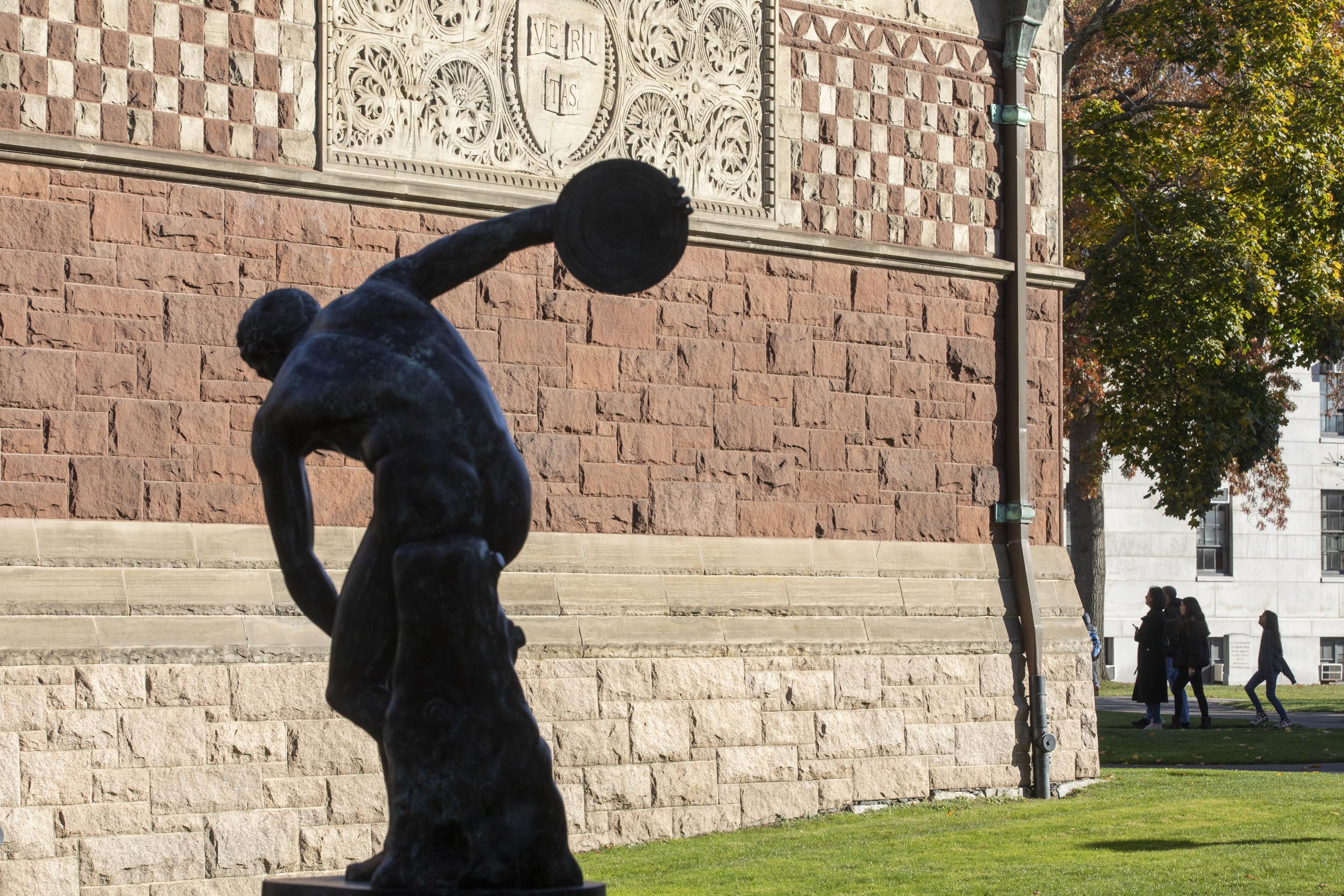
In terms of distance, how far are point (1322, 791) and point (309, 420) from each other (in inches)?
402

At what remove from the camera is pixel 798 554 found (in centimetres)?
1274

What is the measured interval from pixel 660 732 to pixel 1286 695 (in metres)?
21.8

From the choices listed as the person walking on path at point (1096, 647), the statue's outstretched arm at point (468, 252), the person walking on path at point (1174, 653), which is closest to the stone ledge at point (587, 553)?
the statue's outstretched arm at point (468, 252)

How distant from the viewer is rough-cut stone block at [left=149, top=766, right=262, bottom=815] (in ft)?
Answer: 33.4

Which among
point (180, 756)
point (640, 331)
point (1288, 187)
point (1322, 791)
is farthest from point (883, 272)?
point (1288, 187)

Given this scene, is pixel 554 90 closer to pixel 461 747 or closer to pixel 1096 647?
pixel 461 747

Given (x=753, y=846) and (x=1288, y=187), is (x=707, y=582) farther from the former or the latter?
(x=1288, y=187)

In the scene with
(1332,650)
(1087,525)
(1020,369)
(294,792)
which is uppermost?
(1020,369)

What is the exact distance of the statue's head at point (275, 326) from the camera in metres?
5.29

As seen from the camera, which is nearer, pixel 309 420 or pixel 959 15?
pixel 309 420

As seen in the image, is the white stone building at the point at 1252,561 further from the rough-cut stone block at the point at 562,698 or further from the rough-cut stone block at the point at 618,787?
the rough-cut stone block at the point at 562,698

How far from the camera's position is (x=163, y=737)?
10211 millimetres

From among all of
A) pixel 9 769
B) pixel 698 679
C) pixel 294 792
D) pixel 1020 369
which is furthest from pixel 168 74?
pixel 1020 369

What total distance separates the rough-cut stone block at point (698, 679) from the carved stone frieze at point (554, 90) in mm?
2890
